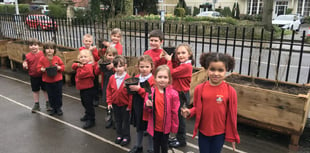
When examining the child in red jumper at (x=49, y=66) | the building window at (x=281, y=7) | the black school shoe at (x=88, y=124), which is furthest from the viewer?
the building window at (x=281, y=7)

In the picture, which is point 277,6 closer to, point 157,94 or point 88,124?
point 88,124

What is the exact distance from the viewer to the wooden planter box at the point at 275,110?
347cm

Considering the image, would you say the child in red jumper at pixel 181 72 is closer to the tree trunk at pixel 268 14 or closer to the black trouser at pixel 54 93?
the black trouser at pixel 54 93

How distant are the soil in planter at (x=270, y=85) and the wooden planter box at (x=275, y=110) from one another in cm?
38

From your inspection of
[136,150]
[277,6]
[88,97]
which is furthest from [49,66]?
[277,6]

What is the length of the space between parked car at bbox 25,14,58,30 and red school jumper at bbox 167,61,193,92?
6.17m

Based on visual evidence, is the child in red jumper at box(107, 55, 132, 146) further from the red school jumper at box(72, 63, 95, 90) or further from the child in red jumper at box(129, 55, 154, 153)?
the red school jumper at box(72, 63, 95, 90)

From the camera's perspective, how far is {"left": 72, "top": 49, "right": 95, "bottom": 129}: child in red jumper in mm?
4133

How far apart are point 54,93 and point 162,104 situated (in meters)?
2.84

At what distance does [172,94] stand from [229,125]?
0.73m

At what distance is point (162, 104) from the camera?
2914 mm

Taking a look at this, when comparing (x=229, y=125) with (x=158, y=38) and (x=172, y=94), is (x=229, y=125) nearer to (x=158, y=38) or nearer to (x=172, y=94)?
(x=172, y=94)

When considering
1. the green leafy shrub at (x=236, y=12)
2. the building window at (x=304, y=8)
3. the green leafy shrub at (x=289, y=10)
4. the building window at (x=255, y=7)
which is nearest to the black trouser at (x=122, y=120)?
the green leafy shrub at (x=236, y=12)

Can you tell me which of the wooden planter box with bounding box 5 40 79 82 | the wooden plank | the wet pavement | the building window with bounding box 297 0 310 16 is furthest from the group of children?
the building window with bounding box 297 0 310 16
